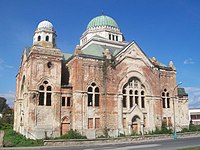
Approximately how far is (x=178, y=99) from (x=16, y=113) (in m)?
30.7

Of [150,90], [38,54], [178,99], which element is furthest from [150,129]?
[38,54]

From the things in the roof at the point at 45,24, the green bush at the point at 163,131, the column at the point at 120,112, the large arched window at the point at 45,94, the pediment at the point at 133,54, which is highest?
the roof at the point at 45,24

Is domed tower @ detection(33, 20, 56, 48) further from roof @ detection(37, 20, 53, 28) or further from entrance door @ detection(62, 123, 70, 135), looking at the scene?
entrance door @ detection(62, 123, 70, 135)

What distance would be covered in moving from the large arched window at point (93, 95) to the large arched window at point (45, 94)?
601 centimetres

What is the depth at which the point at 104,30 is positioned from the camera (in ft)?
164

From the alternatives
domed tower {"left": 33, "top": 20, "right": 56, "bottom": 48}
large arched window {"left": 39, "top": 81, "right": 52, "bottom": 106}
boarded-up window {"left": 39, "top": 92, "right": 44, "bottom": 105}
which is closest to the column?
large arched window {"left": 39, "top": 81, "right": 52, "bottom": 106}

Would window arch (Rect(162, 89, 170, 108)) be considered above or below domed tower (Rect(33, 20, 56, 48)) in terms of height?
below

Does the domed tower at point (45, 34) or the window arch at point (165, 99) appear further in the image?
the window arch at point (165, 99)

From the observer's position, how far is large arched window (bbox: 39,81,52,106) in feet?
109

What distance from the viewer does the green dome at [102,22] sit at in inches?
2021

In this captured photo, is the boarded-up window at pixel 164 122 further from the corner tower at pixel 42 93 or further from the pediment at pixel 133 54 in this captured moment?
the corner tower at pixel 42 93

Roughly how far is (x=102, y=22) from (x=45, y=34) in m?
16.5

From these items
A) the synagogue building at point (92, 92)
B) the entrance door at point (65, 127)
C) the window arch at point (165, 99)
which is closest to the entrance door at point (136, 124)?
the synagogue building at point (92, 92)

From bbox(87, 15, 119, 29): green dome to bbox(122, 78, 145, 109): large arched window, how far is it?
53.6 ft
